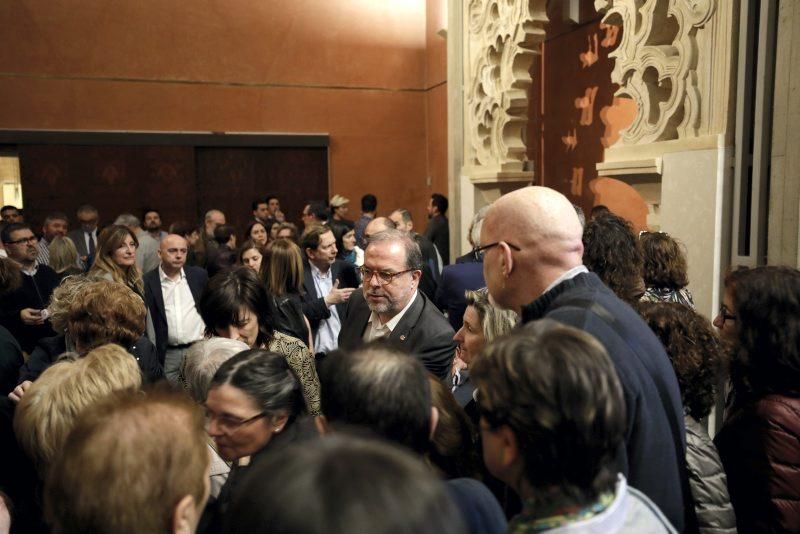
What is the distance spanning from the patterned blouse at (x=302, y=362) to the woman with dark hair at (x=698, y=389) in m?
1.39

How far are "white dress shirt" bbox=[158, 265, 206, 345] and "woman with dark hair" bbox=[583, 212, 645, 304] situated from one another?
2.33 metres

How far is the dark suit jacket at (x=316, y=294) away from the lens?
3893mm

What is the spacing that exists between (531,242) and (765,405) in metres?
0.81

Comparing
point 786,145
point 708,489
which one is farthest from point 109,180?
point 708,489

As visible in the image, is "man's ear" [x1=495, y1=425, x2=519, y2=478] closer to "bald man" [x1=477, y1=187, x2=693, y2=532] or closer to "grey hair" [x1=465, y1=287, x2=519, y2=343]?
"bald man" [x1=477, y1=187, x2=693, y2=532]

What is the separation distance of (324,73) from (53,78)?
4051 mm

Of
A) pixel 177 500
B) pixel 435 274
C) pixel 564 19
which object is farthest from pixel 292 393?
pixel 564 19

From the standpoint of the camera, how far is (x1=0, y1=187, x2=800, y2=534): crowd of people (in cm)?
104

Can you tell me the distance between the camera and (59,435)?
1.63 meters

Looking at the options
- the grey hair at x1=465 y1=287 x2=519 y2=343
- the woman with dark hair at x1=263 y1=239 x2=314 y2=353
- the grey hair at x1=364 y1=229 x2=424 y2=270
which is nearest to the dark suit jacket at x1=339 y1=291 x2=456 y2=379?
the grey hair at x1=364 y1=229 x2=424 y2=270

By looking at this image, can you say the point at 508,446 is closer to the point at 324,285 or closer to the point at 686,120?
the point at 324,285

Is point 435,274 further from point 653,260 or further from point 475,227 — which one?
point 653,260

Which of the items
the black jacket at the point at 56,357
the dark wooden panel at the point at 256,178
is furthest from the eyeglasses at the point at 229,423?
the dark wooden panel at the point at 256,178

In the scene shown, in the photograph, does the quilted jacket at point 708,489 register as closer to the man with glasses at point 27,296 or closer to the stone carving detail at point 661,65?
the stone carving detail at point 661,65
